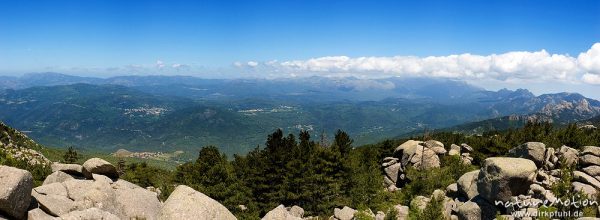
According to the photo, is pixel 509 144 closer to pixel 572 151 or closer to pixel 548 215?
pixel 572 151

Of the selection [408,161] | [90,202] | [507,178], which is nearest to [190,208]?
[90,202]

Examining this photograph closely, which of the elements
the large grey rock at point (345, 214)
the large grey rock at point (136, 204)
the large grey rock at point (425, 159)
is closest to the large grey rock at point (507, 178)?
the large grey rock at point (345, 214)

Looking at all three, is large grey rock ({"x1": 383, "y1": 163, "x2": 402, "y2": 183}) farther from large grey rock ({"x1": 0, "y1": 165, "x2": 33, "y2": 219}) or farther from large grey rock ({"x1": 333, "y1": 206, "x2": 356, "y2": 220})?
large grey rock ({"x1": 0, "y1": 165, "x2": 33, "y2": 219})

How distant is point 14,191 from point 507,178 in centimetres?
4398

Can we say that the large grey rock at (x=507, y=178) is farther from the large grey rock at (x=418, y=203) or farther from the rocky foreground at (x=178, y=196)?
the large grey rock at (x=418, y=203)

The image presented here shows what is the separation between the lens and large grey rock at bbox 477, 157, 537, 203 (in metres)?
38.0

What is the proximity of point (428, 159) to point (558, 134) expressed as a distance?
41466 mm

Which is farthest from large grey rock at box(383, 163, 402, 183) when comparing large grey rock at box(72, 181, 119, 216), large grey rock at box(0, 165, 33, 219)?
large grey rock at box(0, 165, 33, 219)

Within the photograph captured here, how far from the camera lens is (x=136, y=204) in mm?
37781

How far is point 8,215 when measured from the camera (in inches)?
1144

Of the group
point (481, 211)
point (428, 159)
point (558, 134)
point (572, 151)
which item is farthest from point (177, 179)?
point (558, 134)

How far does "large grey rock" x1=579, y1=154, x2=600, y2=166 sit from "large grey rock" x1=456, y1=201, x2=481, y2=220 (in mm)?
30227

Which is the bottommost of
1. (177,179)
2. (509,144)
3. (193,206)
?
(177,179)

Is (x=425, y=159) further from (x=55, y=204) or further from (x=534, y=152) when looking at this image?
(x=55, y=204)
